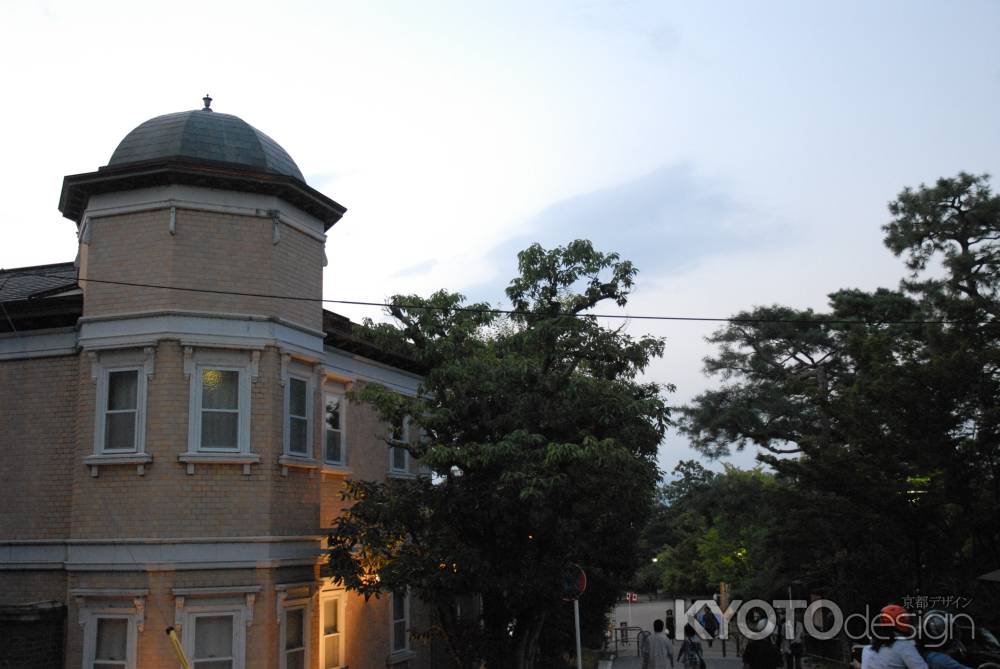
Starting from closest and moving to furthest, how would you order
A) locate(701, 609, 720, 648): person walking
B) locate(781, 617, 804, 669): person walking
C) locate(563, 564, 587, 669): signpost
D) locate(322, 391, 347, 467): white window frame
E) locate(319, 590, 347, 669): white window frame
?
locate(563, 564, 587, 669): signpost
locate(319, 590, 347, 669): white window frame
locate(322, 391, 347, 467): white window frame
locate(781, 617, 804, 669): person walking
locate(701, 609, 720, 648): person walking

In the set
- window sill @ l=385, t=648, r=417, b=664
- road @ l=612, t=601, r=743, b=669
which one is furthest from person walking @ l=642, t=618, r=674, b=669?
road @ l=612, t=601, r=743, b=669

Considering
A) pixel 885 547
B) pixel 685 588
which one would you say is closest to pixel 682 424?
pixel 885 547

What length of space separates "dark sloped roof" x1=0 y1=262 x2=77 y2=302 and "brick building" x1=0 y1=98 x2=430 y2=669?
68 centimetres

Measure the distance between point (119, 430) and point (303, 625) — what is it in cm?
439

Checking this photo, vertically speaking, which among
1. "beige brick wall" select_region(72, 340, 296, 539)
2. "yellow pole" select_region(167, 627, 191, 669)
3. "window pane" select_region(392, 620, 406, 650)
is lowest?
"window pane" select_region(392, 620, 406, 650)

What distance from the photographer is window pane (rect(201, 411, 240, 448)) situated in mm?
15375

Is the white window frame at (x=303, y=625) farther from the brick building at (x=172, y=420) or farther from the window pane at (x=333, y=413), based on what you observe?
the window pane at (x=333, y=413)

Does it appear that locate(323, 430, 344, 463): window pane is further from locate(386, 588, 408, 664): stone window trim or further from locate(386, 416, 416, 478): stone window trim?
locate(386, 588, 408, 664): stone window trim

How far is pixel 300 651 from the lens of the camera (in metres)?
16.2

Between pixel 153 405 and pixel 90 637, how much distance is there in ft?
11.7

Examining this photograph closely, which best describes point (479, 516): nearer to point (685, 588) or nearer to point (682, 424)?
point (682, 424)

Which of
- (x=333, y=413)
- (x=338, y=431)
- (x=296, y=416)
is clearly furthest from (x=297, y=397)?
(x=338, y=431)

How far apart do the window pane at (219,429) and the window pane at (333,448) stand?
3104 millimetres

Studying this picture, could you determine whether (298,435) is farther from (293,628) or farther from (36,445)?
(36,445)
